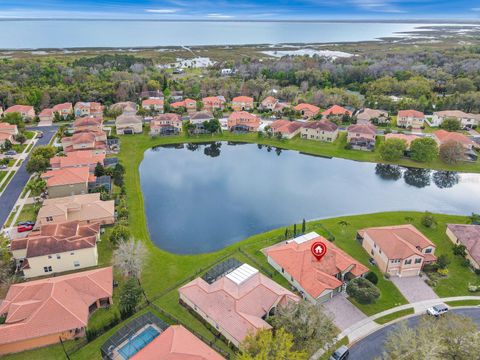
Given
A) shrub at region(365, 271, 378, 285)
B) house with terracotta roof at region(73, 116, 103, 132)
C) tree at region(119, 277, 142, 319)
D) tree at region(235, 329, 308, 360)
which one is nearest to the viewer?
tree at region(235, 329, 308, 360)

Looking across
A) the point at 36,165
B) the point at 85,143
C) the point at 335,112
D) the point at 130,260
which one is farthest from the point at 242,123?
the point at 130,260

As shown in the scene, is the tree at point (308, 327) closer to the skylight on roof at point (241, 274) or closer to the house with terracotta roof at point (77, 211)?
the skylight on roof at point (241, 274)

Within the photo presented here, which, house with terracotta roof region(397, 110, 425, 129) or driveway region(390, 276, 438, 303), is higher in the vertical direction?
house with terracotta roof region(397, 110, 425, 129)

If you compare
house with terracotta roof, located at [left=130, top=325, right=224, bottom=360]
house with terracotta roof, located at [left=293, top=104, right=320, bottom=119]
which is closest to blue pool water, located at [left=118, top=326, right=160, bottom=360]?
house with terracotta roof, located at [left=130, top=325, right=224, bottom=360]

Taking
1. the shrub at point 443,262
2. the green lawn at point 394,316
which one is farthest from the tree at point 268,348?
the shrub at point 443,262

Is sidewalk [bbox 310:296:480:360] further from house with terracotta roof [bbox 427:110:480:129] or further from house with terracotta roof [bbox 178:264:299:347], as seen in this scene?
house with terracotta roof [bbox 427:110:480:129]
